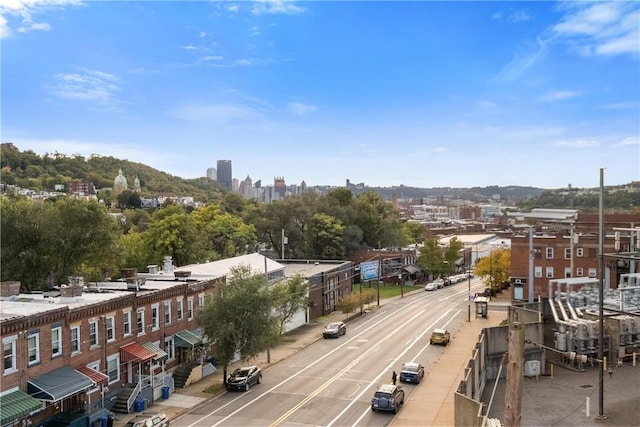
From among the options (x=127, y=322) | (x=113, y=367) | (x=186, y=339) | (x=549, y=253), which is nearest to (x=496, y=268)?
(x=549, y=253)

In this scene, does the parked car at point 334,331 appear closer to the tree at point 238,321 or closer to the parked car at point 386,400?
the tree at point 238,321

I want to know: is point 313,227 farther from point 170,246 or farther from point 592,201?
point 592,201

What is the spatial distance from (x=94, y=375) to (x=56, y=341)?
8.66 ft

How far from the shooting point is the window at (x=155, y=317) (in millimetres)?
35156

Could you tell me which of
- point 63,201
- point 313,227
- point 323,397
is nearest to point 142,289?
point 323,397

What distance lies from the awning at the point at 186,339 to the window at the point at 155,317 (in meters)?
2.22

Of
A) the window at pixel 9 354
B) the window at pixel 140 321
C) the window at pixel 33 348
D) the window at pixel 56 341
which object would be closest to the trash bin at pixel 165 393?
the window at pixel 140 321

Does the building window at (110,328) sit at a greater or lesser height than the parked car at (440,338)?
greater

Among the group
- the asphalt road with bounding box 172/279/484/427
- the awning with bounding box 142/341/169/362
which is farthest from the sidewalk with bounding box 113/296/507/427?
the awning with bounding box 142/341/169/362

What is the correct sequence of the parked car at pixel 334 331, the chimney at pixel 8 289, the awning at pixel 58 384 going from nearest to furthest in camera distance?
the awning at pixel 58 384 < the chimney at pixel 8 289 < the parked car at pixel 334 331

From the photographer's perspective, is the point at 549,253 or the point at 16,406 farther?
the point at 549,253

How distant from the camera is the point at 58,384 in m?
26.2

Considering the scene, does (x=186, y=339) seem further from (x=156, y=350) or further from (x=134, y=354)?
(x=134, y=354)

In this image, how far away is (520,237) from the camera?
65312 mm
